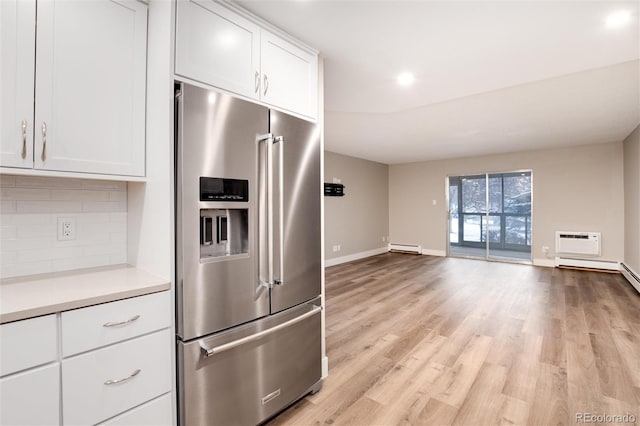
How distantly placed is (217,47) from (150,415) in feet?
5.97

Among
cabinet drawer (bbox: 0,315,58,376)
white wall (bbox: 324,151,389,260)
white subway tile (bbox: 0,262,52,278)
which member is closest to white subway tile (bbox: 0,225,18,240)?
white subway tile (bbox: 0,262,52,278)

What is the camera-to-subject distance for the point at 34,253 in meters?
1.52

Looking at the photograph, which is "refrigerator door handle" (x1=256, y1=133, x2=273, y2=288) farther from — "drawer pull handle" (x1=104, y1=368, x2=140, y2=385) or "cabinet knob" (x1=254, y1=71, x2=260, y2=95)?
"drawer pull handle" (x1=104, y1=368, x2=140, y2=385)

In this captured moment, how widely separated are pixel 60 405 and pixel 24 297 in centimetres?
44

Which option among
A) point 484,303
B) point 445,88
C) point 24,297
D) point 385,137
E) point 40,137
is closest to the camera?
point 24,297

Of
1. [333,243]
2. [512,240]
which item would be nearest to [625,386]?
[333,243]

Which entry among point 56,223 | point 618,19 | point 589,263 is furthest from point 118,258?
point 589,263

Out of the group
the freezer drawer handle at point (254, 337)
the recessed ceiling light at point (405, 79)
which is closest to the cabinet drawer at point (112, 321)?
the freezer drawer handle at point (254, 337)

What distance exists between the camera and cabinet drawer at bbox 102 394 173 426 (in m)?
1.25

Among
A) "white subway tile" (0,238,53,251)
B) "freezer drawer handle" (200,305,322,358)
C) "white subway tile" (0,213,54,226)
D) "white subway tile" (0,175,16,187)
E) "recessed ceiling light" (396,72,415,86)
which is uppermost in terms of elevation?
"recessed ceiling light" (396,72,415,86)

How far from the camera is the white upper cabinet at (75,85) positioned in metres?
1.23

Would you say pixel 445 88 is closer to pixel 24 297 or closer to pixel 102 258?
pixel 102 258

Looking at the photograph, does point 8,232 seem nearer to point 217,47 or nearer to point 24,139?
point 24,139

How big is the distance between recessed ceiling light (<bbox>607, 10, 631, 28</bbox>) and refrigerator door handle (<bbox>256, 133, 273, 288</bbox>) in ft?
7.27
